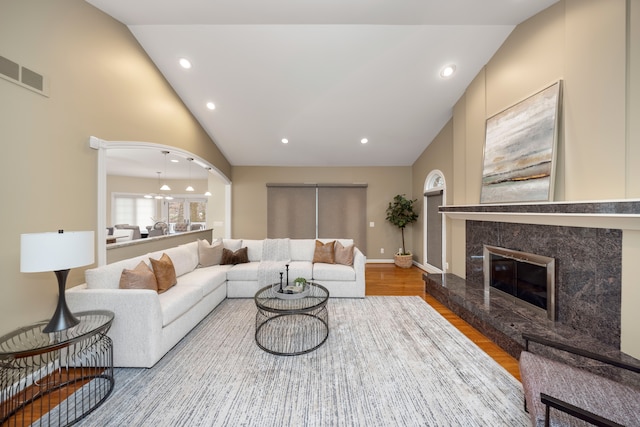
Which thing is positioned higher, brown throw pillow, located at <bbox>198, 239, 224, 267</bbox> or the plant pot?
brown throw pillow, located at <bbox>198, 239, 224, 267</bbox>

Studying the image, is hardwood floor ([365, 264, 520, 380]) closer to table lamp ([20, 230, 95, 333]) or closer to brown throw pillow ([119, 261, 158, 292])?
brown throw pillow ([119, 261, 158, 292])

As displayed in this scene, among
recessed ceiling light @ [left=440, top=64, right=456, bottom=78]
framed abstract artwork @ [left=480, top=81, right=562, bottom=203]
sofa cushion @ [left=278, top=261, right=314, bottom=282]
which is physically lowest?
sofa cushion @ [left=278, top=261, right=314, bottom=282]

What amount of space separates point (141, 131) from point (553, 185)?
5048mm

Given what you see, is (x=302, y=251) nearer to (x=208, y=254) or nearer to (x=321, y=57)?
(x=208, y=254)

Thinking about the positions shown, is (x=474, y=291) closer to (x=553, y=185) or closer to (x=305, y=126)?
(x=553, y=185)

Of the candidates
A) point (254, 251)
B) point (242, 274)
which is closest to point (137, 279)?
point (242, 274)

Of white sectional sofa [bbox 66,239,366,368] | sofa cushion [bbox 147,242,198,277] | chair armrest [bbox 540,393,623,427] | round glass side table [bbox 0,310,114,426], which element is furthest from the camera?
sofa cushion [bbox 147,242,198,277]

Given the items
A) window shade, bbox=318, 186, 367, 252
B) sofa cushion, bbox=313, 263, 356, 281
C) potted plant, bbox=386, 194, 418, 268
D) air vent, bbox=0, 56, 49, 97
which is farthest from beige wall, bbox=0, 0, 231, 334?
potted plant, bbox=386, 194, 418, 268

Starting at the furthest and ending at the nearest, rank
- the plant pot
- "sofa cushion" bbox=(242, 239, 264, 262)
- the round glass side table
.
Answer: the plant pot, "sofa cushion" bbox=(242, 239, 264, 262), the round glass side table

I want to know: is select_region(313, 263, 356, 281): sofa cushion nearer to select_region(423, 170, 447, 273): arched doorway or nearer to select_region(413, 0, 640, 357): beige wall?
select_region(423, 170, 447, 273): arched doorway

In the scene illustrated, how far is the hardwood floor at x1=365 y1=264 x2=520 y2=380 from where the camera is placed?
2.24m

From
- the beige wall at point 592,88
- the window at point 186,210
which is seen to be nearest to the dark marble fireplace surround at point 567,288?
the beige wall at point 592,88

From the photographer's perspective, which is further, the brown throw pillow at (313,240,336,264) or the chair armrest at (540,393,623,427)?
the brown throw pillow at (313,240,336,264)

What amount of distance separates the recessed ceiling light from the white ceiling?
0.07 meters
